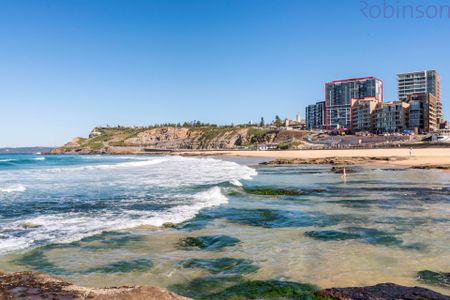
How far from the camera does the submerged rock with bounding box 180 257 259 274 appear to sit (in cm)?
752

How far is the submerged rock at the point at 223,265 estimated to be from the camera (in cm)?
752

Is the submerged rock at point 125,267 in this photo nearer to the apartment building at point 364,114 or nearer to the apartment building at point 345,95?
the apartment building at point 364,114

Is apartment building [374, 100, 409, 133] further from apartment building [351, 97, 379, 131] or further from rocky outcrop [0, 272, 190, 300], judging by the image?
rocky outcrop [0, 272, 190, 300]

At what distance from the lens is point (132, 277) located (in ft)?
23.6

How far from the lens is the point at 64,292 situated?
519 centimetres

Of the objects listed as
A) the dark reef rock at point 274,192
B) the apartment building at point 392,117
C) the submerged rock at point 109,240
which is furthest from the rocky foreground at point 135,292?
the apartment building at point 392,117

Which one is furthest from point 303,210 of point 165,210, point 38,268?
point 38,268

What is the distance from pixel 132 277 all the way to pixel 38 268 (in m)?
2.20

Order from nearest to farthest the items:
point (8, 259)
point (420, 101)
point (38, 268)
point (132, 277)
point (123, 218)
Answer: point (132, 277), point (38, 268), point (8, 259), point (123, 218), point (420, 101)

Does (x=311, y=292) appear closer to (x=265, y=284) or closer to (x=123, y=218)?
(x=265, y=284)

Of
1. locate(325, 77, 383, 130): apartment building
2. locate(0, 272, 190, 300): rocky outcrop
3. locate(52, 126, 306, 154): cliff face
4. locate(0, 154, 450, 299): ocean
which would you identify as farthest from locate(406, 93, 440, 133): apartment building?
locate(0, 272, 190, 300): rocky outcrop

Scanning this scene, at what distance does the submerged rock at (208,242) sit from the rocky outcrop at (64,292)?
4034mm

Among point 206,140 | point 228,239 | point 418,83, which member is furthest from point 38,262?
point 418,83

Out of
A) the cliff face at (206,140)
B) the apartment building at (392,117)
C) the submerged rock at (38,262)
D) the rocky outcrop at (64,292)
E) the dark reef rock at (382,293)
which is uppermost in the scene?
the apartment building at (392,117)
